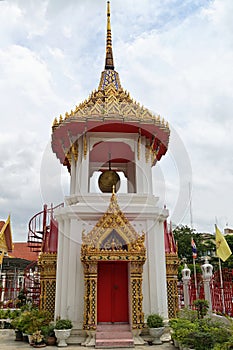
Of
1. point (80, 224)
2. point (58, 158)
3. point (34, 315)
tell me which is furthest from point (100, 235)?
point (58, 158)

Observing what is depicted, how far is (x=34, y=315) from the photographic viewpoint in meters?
10.7

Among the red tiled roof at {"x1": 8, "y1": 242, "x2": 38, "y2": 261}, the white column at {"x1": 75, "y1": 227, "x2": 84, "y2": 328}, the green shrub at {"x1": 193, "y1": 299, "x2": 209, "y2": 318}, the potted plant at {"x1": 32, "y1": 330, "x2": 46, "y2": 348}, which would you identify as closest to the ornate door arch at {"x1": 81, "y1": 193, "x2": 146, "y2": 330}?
the white column at {"x1": 75, "y1": 227, "x2": 84, "y2": 328}

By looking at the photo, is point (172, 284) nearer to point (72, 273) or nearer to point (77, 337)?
point (72, 273)

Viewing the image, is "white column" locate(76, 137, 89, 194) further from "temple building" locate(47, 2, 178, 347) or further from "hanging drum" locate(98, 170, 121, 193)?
"hanging drum" locate(98, 170, 121, 193)

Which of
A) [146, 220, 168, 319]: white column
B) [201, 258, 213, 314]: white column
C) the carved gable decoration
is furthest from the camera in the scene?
[201, 258, 213, 314]: white column

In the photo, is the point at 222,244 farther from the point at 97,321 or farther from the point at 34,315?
the point at 34,315

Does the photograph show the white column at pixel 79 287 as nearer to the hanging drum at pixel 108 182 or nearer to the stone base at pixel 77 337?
the stone base at pixel 77 337

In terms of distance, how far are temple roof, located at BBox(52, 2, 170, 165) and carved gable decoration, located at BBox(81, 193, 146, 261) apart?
317cm

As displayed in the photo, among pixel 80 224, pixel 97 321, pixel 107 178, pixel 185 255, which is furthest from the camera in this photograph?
pixel 185 255

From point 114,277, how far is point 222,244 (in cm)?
544

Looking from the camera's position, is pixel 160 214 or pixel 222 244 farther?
pixel 222 244

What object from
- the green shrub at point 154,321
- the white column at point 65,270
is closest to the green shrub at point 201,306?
the green shrub at point 154,321

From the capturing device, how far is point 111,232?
1055cm

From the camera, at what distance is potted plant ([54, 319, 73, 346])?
9.52 metres
